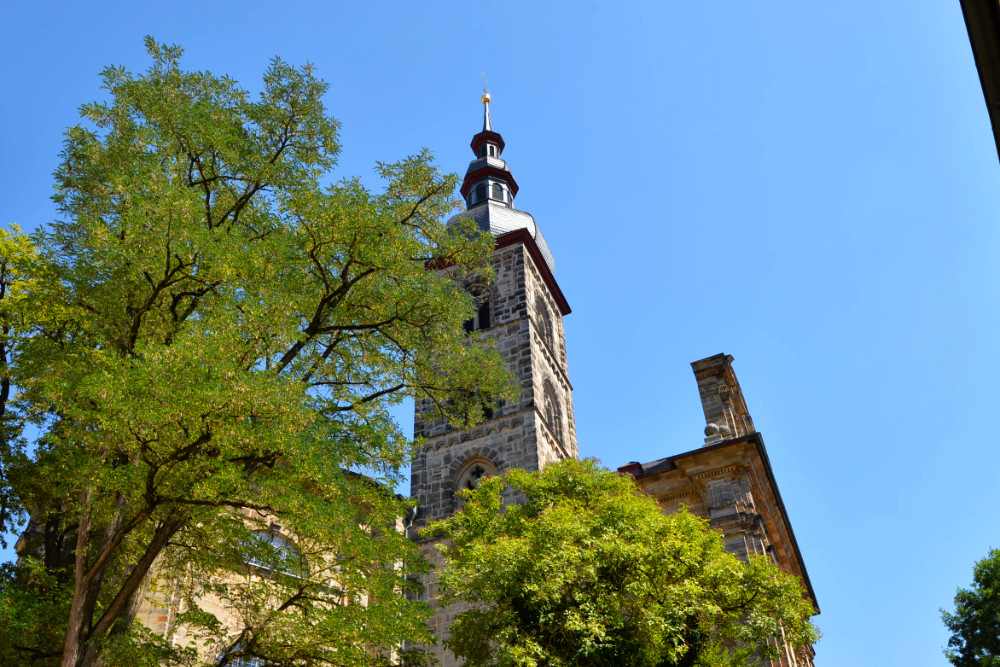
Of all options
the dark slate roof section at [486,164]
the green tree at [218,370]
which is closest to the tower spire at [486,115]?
the dark slate roof section at [486,164]

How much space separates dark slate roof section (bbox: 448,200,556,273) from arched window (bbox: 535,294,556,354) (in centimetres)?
192

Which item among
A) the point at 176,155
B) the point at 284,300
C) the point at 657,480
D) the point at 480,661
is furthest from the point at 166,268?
the point at 657,480

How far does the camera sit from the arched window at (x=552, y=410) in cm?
2730

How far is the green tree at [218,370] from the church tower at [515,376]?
7179mm

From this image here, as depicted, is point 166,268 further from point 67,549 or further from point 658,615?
point 658,615

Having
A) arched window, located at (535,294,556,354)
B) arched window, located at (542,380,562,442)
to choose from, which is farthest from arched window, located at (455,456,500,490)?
arched window, located at (535,294,556,354)

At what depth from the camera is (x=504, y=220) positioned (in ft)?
107

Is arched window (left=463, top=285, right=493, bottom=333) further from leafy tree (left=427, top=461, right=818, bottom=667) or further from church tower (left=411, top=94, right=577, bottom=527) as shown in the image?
leafy tree (left=427, top=461, right=818, bottom=667)

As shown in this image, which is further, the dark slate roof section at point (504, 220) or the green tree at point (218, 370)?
the dark slate roof section at point (504, 220)

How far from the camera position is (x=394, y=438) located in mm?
12852

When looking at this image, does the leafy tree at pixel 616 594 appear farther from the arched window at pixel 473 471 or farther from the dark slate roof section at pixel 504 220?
the dark slate roof section at pixel 504 220

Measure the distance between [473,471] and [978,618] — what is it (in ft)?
53.2

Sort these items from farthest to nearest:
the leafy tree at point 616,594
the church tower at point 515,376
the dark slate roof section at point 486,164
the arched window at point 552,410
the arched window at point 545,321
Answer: the dark slate roof section at point 486,164
the arched window at point 545,321
the arched window at point 552,410
the church tower at point 515,376
the leafy tree at point 616,594

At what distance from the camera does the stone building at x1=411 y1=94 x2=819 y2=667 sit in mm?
21000
